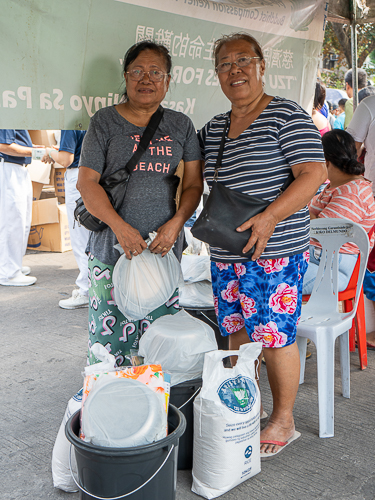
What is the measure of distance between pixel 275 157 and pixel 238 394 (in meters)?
0.95

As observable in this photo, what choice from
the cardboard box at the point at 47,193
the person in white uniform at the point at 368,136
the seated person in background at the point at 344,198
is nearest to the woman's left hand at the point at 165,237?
the seated person in background at the point at 344,198

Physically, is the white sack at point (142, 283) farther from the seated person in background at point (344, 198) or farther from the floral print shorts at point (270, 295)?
the seated person in background at point (344, 198)

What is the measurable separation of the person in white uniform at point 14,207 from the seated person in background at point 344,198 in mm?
2900

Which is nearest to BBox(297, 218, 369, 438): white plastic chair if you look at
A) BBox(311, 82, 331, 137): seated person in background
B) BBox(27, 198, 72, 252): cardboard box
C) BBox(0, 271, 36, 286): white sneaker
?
BBox(311, 82, 331, 137): seated person in background

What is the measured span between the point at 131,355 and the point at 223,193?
0.83 metres

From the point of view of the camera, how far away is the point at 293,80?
10.8ft

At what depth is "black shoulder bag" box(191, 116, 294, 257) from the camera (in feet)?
6.17

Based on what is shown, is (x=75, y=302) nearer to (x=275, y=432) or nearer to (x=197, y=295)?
(x=197, y=295)

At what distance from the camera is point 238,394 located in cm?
183

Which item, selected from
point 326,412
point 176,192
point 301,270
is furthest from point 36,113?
point 326,412

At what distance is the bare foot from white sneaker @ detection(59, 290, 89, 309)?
2.44 m

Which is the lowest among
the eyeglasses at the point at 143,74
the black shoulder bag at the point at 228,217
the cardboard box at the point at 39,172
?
the black shoulder bag at the point at 228,217

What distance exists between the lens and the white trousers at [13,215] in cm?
464

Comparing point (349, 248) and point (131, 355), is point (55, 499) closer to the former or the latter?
point (131, 355)
